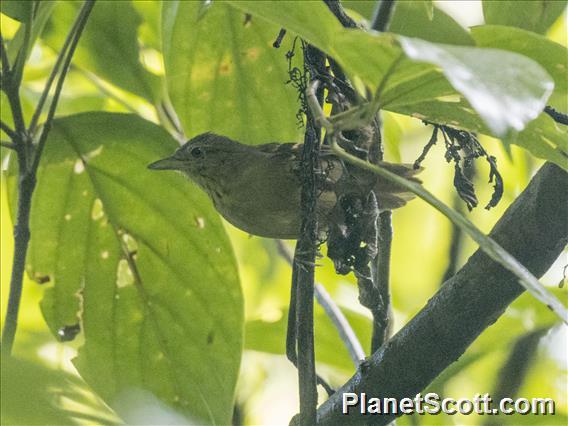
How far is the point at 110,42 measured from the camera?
8.91ft

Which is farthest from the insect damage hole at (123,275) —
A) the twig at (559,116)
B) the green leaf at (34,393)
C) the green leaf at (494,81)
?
the green leaf at (494,81)

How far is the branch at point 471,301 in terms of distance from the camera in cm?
187

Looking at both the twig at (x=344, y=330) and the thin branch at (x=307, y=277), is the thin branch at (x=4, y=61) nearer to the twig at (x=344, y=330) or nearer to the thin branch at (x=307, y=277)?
the thin branch at (x=307, y=277)

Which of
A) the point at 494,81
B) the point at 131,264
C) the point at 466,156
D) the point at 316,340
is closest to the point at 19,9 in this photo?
the point at 131,264

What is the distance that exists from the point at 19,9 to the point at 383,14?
84cm

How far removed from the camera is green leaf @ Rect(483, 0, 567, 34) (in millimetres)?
1873

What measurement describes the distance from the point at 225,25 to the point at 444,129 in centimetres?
86

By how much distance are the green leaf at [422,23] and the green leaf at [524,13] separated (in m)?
0.08

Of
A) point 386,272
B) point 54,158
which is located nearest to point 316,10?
point 386,272

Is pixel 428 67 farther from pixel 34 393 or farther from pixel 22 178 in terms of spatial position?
pixel 22 178

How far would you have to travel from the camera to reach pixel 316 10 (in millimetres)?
1348

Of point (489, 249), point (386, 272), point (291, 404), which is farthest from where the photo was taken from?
point (291, 404)

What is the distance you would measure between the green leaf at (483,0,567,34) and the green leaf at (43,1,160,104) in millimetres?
1163

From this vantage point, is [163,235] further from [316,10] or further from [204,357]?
[316,10]
